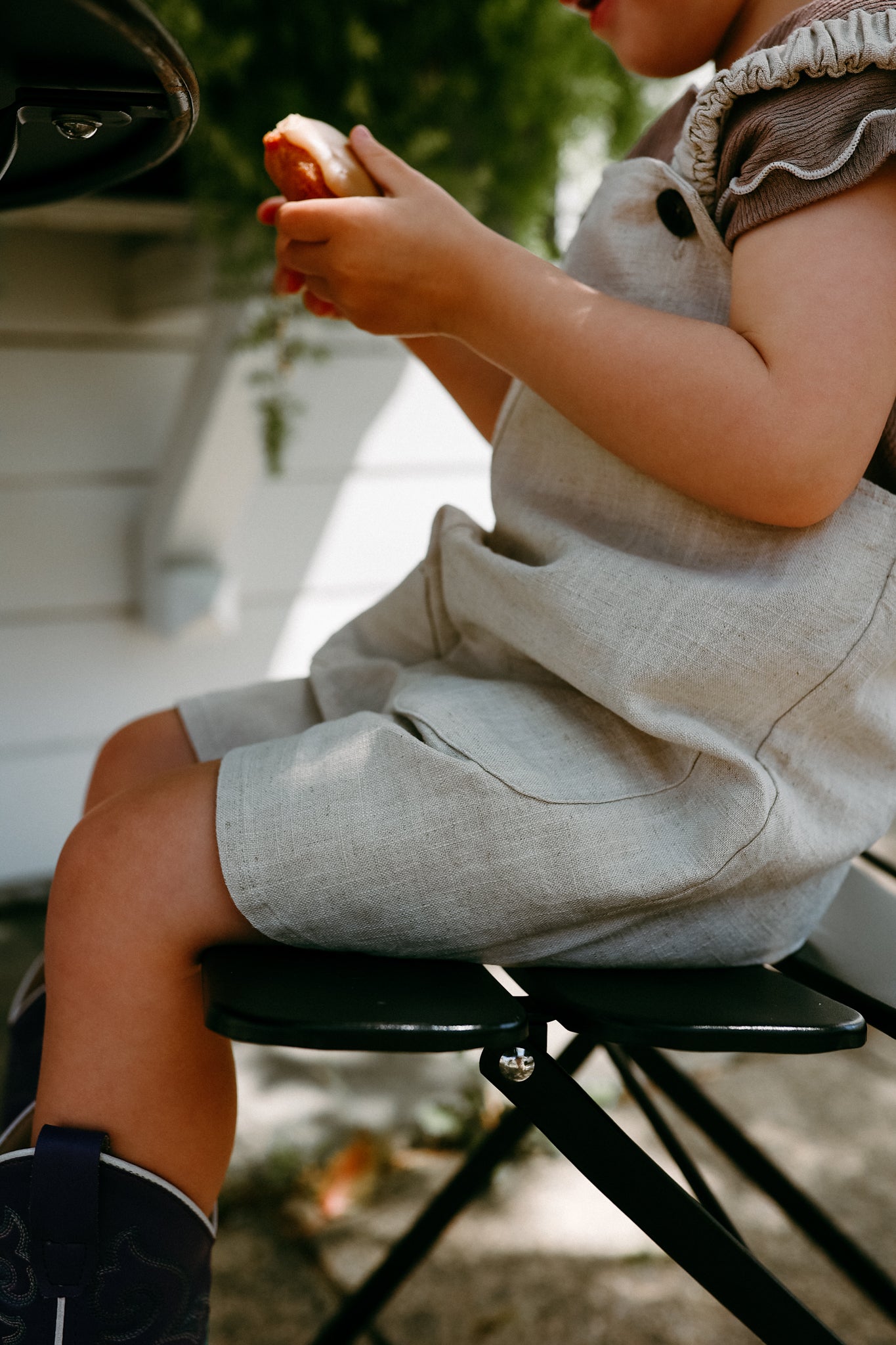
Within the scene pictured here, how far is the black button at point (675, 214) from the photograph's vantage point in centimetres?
71

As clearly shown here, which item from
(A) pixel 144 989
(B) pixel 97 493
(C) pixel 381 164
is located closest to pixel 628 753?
(A) pixel 144 989

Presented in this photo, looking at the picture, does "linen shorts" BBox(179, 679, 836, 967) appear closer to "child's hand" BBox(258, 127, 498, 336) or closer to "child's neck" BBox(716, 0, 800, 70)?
"child's hand" BBox(258, 127, 498, 336)

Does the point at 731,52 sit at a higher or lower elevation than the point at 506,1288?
higher

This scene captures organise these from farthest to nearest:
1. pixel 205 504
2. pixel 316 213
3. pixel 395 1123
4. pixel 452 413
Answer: pixel 452 413
pixel 205 504
pixel 395 1123
pixel 316 213

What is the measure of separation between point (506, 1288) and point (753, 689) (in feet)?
2.61

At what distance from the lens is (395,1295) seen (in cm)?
115

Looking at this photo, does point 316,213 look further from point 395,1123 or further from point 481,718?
point 395,1123

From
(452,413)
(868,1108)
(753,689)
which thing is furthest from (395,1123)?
(452,413)

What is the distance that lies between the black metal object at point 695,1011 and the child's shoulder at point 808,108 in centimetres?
42

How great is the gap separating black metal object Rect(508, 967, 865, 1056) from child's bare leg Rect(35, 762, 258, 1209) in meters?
0.18

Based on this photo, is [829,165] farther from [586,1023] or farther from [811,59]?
[586,1023]

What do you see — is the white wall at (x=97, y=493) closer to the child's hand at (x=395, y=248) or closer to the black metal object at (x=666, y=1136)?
the child's hand at (x=395, y=248)

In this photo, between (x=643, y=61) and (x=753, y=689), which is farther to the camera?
(x=643, y=61)

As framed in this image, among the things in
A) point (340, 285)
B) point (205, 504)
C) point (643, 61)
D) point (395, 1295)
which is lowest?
point (395, 1295)
